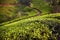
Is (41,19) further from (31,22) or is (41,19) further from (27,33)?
(27,33)

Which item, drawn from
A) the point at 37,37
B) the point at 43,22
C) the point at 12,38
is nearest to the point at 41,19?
the point at 43,22

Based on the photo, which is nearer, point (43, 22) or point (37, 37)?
point (37, 37)

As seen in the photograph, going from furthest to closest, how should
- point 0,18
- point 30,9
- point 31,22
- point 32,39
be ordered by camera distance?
1. point 30,9
2. point 0,18
3. point 31,22
4. point 32,39

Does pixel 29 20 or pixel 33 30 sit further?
pixel 29 20

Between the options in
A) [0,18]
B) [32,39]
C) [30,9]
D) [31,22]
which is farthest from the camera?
[30,9]

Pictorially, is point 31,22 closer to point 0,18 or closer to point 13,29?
point 13,29

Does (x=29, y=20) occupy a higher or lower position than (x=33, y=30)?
higher

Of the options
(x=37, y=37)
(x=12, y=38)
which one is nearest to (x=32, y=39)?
(x=37, y=37)
